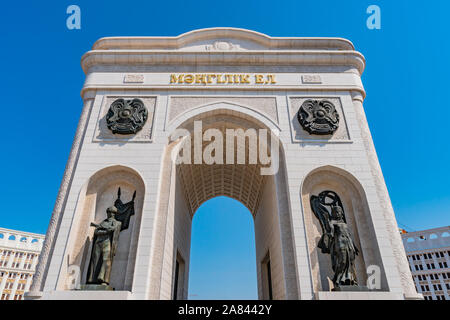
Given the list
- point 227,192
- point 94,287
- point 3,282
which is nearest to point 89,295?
point 94,287

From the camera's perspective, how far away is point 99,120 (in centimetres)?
1320

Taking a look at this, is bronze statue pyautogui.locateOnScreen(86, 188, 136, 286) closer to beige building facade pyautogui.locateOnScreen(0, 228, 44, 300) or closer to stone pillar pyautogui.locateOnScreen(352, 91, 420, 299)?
stone pillar pyautogui.locateOnScreen(352, 91, 420, 299)

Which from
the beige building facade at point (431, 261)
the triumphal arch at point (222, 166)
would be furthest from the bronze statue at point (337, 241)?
the beige building facade at point (431, 261)

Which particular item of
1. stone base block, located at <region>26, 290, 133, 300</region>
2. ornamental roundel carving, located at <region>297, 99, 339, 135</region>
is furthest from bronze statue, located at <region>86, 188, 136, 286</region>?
ornamental roundel carving, located at <region>297, 99, 339, 135</region>

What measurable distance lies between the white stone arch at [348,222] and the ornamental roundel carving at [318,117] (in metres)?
1.92

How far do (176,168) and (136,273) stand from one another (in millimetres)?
5128

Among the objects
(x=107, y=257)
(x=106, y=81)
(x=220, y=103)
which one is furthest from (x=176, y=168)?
(x=106, y=81)

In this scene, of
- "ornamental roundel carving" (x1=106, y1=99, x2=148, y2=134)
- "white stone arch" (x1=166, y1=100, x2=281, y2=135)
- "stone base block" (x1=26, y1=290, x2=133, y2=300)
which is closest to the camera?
"stone base block" (x1=26, y1=290, x2=133, y2=300)

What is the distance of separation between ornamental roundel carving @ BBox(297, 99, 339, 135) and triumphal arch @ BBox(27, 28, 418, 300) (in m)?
0.06

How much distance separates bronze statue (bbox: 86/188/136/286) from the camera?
9.85 meters

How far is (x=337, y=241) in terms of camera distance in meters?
10.1

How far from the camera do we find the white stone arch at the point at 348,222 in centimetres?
1025

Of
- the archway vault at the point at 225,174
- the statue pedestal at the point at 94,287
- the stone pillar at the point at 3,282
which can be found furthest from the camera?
the stone pillar at the point at 3,282

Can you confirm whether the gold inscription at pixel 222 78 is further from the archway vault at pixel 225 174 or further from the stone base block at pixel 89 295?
the stone base block at pixel 89 295
